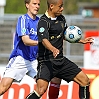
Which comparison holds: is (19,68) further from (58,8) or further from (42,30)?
(58,8)

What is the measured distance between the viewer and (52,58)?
915 centimetres

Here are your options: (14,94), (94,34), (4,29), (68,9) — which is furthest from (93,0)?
(14,94)

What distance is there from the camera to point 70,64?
30.5 feet

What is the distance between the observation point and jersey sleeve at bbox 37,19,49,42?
881 centimetres

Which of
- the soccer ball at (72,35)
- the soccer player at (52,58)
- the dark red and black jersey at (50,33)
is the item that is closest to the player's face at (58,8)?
the soccer player at (52,58)

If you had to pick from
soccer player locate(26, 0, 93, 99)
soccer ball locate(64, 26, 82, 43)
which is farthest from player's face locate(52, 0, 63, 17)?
soccer ball locate(64, 26, 82, 43)

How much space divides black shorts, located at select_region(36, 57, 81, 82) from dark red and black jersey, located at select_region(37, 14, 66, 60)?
10 cm

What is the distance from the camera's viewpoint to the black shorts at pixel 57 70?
9.07 metres

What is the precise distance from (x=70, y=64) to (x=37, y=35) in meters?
0.77

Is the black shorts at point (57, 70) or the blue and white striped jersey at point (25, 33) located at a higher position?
the blue and white striped jersey at point (25, 33)

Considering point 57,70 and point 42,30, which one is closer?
point 42,30

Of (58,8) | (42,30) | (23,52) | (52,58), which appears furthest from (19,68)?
(58,8)

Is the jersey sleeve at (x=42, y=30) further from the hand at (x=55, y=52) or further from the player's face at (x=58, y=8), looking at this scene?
A: the hand at (x=55, y=52)

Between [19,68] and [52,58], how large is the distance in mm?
891
